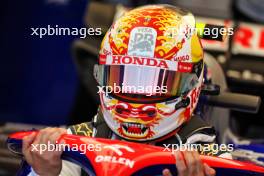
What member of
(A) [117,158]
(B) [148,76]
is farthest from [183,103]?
(A) [117,158]

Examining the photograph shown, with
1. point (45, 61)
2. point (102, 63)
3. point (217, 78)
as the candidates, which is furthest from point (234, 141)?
point (45, 61)

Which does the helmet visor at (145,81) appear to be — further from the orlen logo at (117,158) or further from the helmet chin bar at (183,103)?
the orlen logo at (117,158)

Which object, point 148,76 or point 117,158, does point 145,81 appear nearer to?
point 148,76

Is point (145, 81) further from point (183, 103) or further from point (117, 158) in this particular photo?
point (117, 158)

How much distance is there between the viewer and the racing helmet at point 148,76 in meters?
1.95

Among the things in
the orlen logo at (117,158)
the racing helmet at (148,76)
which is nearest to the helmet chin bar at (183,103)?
the racing helmet at (148,76)

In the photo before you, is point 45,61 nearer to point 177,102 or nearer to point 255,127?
point 255,127

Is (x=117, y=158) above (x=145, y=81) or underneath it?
underneath

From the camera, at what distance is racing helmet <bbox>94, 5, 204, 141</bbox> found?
1.95 metres

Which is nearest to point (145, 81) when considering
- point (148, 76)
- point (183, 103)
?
point (148, 76)

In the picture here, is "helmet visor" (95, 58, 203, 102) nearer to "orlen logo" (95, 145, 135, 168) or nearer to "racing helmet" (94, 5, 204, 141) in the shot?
"racing helmet" (94, 5, 204, 141)

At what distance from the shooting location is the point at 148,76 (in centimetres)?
196

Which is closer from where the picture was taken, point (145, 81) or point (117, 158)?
point (117, 158)

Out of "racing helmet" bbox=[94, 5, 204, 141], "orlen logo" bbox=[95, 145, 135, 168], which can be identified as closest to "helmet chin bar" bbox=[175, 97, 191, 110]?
"racing helmet" bbox=[94, 5, 204, 141]
